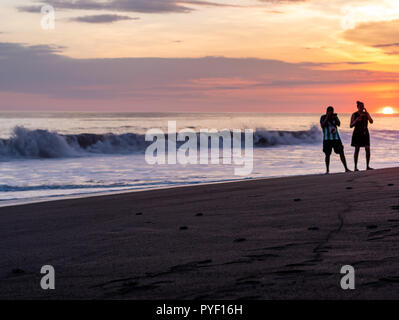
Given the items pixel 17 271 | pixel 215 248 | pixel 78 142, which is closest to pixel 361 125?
pixel 215 248

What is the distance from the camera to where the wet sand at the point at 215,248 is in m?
3.69

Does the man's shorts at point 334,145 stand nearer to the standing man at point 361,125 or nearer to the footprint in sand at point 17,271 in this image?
the standing man at point 361,125

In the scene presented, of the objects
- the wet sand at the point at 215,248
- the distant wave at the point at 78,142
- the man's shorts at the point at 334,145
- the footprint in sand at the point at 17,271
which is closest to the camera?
the wet sand at the point at 215,248

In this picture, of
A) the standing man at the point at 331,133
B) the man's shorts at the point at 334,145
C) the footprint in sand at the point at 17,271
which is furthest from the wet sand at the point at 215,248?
the man's shorts at the point at 334,145

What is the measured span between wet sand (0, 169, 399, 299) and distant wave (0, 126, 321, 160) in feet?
73.9

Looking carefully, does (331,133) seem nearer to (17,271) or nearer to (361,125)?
(361,125)

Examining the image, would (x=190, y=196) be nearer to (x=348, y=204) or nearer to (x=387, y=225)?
(x=348, y=204)

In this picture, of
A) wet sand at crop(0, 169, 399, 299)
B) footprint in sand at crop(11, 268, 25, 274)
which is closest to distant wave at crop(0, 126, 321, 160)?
wet sand at crop(0, 169, 399, 299)

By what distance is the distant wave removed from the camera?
30.3 m

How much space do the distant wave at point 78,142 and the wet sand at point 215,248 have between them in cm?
2254

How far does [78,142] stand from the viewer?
3628 centimetres

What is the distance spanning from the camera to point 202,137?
4278cm

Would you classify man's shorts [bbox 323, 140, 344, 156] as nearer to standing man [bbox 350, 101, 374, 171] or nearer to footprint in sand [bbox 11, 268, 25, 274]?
standing man [bbox 350, 101, 374, 171]
